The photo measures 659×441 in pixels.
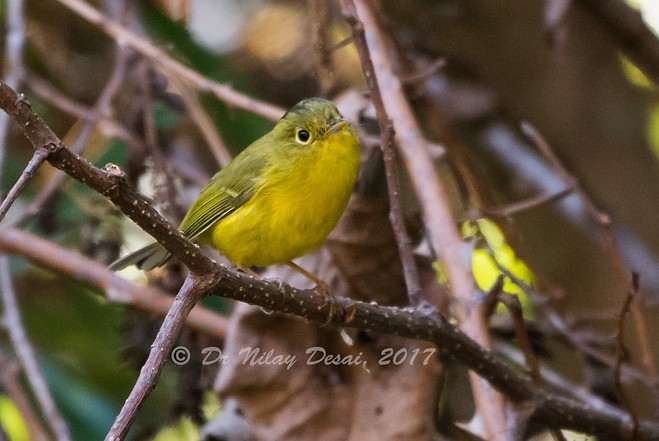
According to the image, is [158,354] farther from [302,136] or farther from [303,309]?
[302,136]

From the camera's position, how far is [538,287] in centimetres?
377

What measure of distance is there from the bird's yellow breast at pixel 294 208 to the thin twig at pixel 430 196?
202mm

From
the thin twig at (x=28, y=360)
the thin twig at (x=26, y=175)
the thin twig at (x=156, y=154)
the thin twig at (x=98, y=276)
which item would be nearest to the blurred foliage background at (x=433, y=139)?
the thin twig at (x=156, y=154)

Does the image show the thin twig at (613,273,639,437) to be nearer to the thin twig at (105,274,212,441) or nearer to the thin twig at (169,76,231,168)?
the thin twig at (105,274,212,441)

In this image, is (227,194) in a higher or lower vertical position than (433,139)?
higher

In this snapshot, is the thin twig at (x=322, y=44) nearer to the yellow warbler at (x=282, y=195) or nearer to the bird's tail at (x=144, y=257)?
the yellow warbler at (x=282, y=195)

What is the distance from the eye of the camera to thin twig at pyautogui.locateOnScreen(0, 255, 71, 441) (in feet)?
9.30

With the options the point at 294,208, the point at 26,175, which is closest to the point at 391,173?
the point at 294,208

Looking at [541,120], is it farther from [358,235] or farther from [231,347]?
[231,347]

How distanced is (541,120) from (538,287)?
1391 mm

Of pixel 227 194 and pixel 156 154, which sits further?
pixel 156 154

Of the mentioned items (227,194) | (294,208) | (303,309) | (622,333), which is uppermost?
(227,194)

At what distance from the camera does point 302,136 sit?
10.7 feet

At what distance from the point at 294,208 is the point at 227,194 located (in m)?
0.37
